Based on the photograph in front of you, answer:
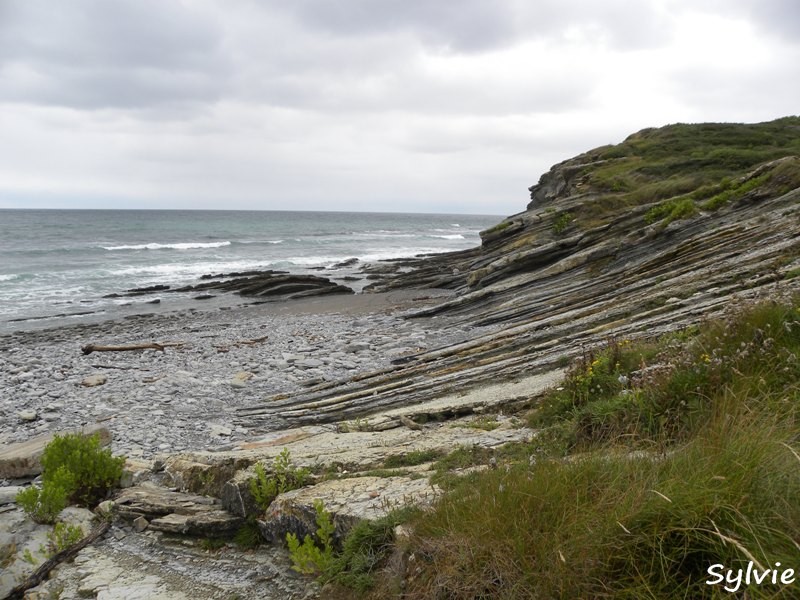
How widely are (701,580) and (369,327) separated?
2265cm

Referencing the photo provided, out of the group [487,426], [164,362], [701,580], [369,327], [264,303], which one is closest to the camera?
[701,580]

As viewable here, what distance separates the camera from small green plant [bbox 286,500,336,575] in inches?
192

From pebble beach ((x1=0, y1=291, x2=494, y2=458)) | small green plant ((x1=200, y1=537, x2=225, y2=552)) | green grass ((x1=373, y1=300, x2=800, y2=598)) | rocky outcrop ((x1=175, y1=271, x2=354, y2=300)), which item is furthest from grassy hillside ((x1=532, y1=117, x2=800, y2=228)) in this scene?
small green plant ((x1=200, y1=537, x2=225, y2=552))

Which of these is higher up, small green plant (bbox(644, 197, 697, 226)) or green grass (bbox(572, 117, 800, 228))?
green grass (bbox(572, 117, 800, 228))

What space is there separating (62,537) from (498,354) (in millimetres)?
10154

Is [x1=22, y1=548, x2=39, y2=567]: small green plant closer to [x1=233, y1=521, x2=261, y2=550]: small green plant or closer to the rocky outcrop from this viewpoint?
[x1=233, y1=521, x2=261, y2=550]: small green plant

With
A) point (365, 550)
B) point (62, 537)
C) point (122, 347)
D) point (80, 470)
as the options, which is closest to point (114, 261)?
point (122, 347)

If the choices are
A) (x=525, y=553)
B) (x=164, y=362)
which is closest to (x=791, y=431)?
(x=525, y=553)

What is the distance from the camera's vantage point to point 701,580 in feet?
10.1

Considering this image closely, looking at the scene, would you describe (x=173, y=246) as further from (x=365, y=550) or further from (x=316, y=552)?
(x=365, y=550)

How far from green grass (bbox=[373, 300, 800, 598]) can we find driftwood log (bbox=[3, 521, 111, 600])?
408 centimetres

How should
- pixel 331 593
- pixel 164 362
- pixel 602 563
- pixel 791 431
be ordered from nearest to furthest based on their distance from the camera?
pixel 602 563 → pixel 791 431 → pixel 331 593 → pixel 164 362

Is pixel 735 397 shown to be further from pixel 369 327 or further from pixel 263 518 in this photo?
pixel 369 327

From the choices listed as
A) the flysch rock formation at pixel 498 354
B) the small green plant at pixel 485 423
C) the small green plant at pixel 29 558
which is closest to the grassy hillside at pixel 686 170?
the flysch rock formation at pixel 498 354
